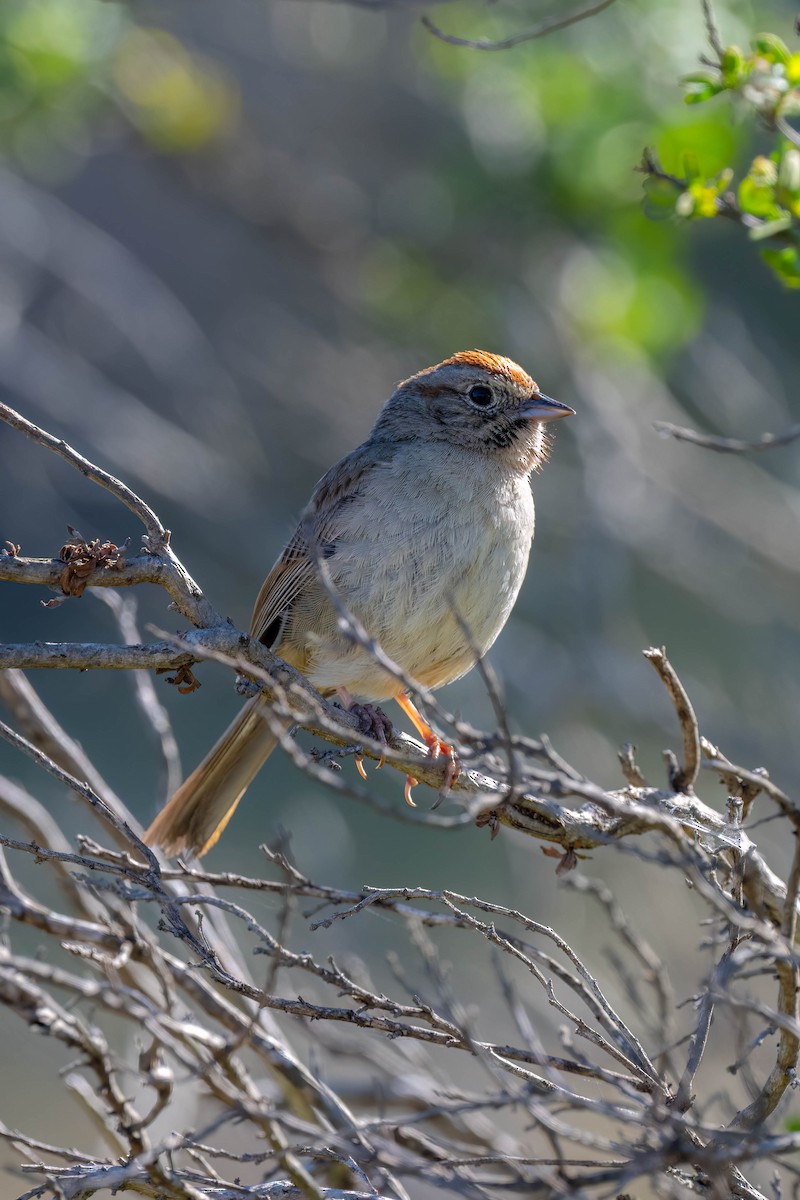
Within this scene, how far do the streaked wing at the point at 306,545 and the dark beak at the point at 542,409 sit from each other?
1.99 feet

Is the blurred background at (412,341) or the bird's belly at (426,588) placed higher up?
the blurred background at (412,341)

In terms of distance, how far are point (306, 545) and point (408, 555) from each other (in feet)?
2.23

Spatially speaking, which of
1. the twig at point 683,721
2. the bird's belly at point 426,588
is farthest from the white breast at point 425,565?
the twig at point 683,721

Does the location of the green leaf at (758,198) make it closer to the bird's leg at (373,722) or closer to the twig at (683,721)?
the twig at (683,721)

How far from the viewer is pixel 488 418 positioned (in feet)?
16.8

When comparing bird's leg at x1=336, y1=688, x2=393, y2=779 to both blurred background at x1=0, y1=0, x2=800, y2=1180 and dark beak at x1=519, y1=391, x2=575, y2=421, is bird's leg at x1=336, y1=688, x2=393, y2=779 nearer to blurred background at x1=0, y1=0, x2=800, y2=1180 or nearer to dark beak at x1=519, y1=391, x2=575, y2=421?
dark beak at x1=519, y1=391, x2=575, y2=421

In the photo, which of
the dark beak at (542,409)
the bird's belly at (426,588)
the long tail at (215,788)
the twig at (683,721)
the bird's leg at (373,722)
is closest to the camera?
the twig at (683,721)

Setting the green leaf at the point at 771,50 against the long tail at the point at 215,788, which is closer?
the green leaf at the point at 771,50

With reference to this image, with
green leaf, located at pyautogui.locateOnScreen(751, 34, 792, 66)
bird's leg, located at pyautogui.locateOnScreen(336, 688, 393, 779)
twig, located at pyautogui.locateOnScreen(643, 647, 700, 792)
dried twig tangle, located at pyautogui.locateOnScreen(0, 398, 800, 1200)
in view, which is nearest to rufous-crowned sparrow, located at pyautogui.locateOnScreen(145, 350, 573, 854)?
bird's leg, located at pyautogui.locateOnScreen(336, 688, 393, 779)

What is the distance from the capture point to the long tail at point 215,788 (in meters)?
4.72

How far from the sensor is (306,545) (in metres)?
5.03

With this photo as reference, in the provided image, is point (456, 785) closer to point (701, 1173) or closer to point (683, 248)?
point (701, 1173)

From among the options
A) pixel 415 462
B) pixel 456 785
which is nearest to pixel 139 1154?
pixel 456 785

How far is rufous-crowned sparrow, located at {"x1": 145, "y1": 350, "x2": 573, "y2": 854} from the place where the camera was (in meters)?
4.48
